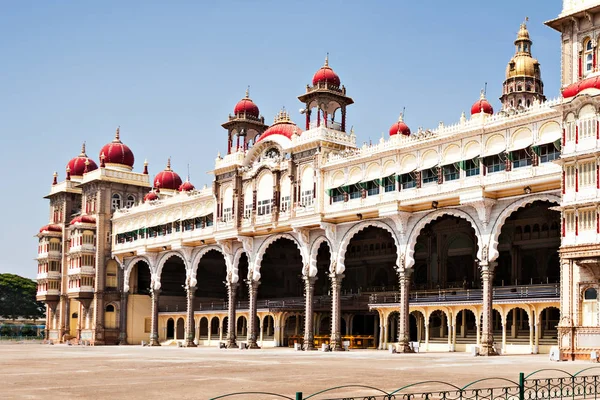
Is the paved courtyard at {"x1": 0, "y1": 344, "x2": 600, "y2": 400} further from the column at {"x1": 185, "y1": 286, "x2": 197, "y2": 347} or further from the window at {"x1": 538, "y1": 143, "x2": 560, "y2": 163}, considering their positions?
the column at {"x1": 185, "y1": 286, "x2": 197, "y2": 347}

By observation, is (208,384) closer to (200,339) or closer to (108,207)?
(200,339)

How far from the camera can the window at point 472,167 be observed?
4044 centimetres

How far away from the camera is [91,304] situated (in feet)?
243

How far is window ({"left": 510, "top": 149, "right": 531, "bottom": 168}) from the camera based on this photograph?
38156mm

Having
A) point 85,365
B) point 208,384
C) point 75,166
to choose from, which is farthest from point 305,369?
point 75,166

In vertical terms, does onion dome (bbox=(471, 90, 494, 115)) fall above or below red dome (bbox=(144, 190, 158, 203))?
above

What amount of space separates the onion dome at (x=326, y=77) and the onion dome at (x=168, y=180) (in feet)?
106

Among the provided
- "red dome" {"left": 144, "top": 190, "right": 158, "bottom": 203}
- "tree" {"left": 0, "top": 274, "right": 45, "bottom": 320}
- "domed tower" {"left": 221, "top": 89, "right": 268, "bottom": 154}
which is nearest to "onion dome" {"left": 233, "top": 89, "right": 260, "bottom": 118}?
"domed tower" {"left": 221, "top": 89, "right": 268, "bottom": 154}

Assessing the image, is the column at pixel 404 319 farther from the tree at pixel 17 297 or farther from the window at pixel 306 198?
the tree at pixel 17 297

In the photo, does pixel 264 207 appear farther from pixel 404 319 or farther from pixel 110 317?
pixel 110 317

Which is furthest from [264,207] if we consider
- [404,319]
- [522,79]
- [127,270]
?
[522,79]

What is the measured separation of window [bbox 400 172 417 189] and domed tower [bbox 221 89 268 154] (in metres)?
19.0

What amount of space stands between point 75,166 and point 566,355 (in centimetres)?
6168

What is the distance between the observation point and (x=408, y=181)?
44469mm
